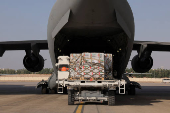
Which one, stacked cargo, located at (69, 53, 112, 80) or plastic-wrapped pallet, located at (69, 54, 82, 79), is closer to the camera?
stacked cargo, located at (69, 53, 112, 80)

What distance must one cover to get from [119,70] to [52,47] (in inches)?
162

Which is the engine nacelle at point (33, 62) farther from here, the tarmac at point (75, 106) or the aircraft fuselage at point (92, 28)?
the tarmac at point (75, 106)

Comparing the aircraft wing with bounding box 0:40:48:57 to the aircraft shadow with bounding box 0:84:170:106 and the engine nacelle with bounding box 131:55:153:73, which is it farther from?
the engine nacelle with bounding box 131:55:153:73

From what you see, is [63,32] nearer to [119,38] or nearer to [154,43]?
[119,38]

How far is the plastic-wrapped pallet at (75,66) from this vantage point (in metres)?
12.4

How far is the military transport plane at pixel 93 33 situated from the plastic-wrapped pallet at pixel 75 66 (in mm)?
1408

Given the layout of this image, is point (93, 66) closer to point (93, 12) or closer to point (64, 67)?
point (64, 67)

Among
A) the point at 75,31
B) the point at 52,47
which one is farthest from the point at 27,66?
the point at 75,31

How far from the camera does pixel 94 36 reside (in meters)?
14.7

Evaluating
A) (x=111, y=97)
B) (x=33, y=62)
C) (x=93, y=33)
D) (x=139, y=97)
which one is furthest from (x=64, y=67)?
(x=33, y=62)

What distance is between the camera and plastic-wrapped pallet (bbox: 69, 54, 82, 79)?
12437 millimetres

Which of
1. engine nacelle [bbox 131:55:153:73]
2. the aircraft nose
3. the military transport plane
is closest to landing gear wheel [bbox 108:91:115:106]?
the military transport plane

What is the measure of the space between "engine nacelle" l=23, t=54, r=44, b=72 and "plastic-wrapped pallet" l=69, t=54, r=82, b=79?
6677mm

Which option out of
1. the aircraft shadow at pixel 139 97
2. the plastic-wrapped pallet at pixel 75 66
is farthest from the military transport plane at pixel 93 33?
the aircraft shadow at pixel 139 97
